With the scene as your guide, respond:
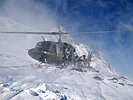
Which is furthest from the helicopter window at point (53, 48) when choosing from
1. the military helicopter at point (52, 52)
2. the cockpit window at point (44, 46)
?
the cockpit window at point (44, 46)

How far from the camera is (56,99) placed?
2.12 meters

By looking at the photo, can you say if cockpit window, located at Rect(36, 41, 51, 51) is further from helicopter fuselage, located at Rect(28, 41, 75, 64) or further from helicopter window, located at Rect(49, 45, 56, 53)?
helicopter window, located at Rect(49, 45, 56, 53)

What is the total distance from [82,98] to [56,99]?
0.79 meters

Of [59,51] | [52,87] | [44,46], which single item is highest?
[44,46]

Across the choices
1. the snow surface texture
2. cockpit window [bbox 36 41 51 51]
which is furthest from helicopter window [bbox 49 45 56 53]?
the snow surface texture

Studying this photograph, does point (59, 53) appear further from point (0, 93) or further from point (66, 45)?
point (0, 93)

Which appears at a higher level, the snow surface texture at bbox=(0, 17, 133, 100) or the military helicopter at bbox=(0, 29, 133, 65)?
the military helicopter at bbox=(0, 29, 133, 65)

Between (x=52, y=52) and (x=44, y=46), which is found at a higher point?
(x=44, y=46)

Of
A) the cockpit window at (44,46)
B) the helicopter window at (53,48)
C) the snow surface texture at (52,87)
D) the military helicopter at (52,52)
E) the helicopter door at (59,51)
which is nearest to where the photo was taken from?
the snow surface texture at (52,87)

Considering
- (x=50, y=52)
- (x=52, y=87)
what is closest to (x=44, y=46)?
(x=50, y=52)

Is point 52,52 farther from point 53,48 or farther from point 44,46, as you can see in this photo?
point 44,46

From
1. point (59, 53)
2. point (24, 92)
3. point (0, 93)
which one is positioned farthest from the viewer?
point (59, 53)

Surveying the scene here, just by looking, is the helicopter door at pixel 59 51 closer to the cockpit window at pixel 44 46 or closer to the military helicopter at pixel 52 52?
the military helicopter at pixel 52 52

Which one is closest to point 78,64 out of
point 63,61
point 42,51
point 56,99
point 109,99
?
point 63,61
